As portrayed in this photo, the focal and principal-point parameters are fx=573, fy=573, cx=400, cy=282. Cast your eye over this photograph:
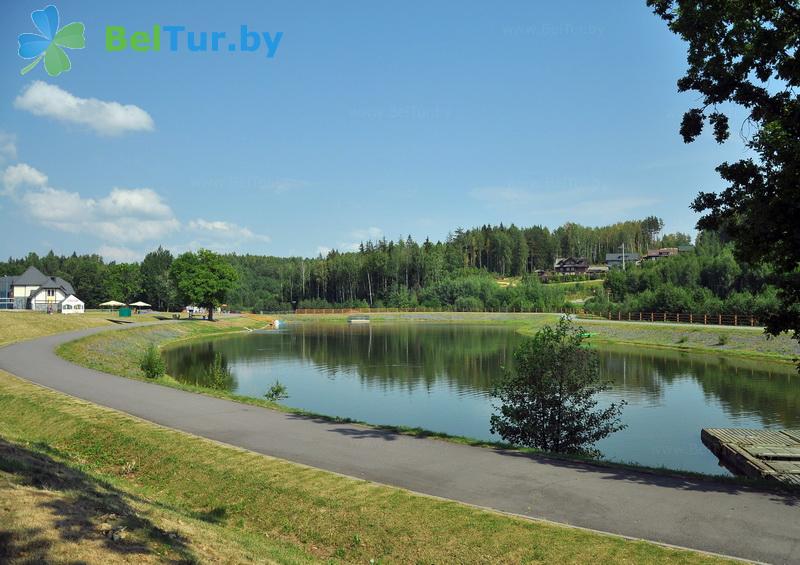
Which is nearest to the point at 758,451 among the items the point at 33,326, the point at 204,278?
the point at 33,326

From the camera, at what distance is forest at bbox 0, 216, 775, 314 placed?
275 feet

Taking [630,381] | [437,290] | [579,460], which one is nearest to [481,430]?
[579,460]

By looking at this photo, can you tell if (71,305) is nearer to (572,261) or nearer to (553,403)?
(553,403)

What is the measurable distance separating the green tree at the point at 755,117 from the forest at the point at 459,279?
60.1m

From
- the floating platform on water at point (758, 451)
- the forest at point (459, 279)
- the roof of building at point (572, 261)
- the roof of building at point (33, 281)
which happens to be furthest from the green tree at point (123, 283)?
the floating platform on water at point (758, 451)

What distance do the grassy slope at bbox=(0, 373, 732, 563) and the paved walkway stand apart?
687mm

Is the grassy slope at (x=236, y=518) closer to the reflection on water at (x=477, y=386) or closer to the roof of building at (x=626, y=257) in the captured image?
the reflection on water at (x=477, y=386)

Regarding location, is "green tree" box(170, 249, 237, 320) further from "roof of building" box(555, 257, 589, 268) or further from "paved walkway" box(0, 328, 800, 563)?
"roof of building" box(555, 257, 589, 268)

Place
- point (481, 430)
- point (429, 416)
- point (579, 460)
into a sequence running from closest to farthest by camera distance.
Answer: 1. point (579, 460)
2. point (481, 430)
3. point (429, 416)

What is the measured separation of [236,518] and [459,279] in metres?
121

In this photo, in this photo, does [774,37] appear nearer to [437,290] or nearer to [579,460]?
[579,460]

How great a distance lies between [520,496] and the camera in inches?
439

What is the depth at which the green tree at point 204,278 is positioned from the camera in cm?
8775

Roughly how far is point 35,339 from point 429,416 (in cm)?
3419
